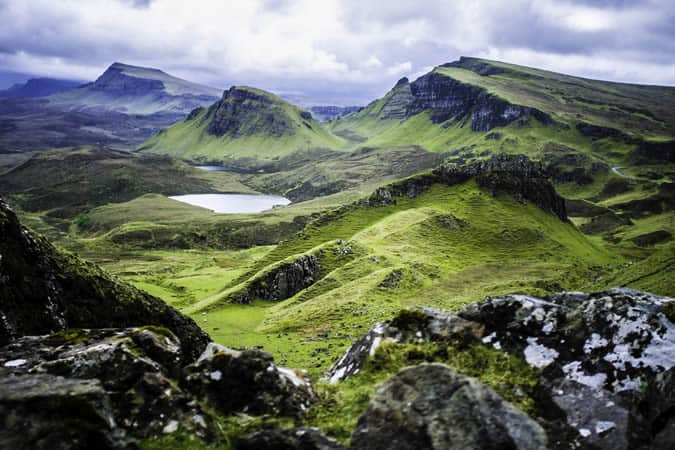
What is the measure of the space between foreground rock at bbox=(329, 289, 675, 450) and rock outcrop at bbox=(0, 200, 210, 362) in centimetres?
876

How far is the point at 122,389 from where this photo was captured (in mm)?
11391

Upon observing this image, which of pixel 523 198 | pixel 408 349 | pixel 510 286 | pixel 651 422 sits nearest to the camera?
pixel 651 422

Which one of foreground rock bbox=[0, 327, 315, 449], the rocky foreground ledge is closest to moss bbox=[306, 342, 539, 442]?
the rocky foreground ledge

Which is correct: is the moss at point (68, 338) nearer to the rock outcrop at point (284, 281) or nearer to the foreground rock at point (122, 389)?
the foreground rock at point (122, 389)

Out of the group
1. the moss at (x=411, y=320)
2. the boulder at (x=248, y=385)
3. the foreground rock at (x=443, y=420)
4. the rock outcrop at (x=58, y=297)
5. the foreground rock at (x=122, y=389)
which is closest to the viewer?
the foreground rock at (x=122, y=389)

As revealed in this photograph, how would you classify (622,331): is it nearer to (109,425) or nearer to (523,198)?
(109,425)

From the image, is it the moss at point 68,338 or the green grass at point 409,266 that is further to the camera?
the green grass at point 409,266

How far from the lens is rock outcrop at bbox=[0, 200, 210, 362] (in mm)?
14797

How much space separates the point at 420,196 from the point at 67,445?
12182 cm

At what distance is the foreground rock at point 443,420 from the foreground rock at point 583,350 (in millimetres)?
1196

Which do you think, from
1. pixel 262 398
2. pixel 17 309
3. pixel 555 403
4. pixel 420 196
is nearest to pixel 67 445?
pixel 262 398

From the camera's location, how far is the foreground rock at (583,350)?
10359 millimetres

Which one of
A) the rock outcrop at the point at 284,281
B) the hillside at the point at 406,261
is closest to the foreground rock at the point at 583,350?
the hillside at the point at 406,261

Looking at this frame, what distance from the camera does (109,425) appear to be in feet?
33.2
